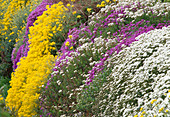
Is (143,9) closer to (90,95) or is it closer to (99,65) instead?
(99,65)

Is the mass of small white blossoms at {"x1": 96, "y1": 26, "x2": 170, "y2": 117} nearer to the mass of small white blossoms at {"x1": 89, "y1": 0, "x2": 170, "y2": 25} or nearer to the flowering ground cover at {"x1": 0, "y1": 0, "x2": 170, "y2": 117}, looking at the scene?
the flowering ground cover at {"x1": 0, "y1": 0, "x2": 170, "y2": 117}

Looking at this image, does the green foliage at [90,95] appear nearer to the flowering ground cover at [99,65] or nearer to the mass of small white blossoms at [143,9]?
the flowering ground cover at [99,65]

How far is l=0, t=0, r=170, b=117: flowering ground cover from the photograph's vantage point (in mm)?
4535

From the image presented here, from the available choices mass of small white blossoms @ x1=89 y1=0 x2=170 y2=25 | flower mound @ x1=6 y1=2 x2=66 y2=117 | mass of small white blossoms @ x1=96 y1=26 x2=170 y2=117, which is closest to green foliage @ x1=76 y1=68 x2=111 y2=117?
mass of small white blossoms @ x1=96 y1=26 x2=170 y2=117

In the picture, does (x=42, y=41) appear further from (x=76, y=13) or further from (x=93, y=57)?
(x=93, y=57)

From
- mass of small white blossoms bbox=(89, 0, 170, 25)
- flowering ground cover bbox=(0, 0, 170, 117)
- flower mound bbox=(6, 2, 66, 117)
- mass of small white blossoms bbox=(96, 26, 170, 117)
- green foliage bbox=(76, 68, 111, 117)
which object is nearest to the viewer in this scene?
mass of small white blossoms bbox=(96, 26, 170, 117)

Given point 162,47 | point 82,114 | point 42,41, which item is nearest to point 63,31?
point 42,41

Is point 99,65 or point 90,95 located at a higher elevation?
point 99,65

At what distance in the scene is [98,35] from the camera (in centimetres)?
779

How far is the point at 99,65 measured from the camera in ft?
20.6

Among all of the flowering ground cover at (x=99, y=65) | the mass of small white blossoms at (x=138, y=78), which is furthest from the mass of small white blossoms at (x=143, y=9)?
the mass of small white blossoms at (x=138, y=78)

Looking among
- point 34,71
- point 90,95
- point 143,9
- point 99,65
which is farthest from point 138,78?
point 34,71

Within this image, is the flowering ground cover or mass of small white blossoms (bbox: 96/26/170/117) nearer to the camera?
mass of small white blossoms (bbox: 96/26/170/117)

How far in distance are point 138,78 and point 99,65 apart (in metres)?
1.75
